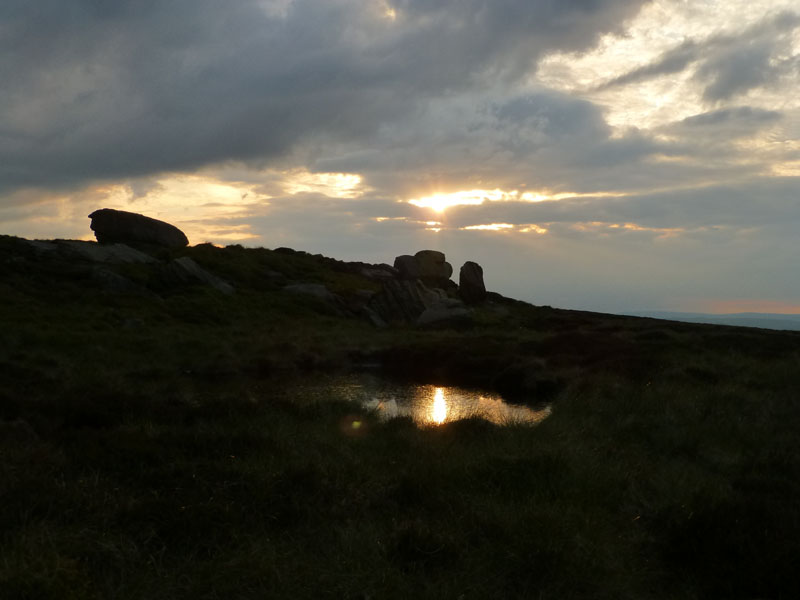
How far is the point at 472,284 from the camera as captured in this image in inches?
2527

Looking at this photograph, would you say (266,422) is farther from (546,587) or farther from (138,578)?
(546,587)

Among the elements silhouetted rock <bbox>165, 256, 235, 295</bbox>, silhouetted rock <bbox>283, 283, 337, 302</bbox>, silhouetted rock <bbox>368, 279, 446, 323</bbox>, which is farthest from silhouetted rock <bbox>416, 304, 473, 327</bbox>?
silhouetted rock <bbox>165, 256, 235, 295</bbox>

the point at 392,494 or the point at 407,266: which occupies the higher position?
the point at 407,266

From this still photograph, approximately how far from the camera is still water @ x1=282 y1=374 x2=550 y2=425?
57.1 ft

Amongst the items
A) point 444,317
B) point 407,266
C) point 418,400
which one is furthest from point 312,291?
point 418,400

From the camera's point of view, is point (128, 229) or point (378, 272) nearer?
point (128, 229)

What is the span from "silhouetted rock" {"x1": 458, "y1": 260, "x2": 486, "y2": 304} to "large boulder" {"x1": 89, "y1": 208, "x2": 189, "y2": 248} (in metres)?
33.9

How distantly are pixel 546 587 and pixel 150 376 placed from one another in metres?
18.5

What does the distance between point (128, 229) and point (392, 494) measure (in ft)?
225

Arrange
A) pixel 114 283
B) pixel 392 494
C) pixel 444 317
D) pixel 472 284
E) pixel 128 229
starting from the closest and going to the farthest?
pixel 392 494
pixel 114 283
pixel 444 317
pixel 472 284
pixel 128 229

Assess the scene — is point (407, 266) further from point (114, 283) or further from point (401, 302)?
point (114, 283)

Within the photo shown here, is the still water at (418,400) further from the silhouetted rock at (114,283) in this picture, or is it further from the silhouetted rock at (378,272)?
the silhouetted rock at (378,272)

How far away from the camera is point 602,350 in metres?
28.7

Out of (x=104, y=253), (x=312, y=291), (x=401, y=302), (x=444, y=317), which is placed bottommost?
(x=444, y=317)
